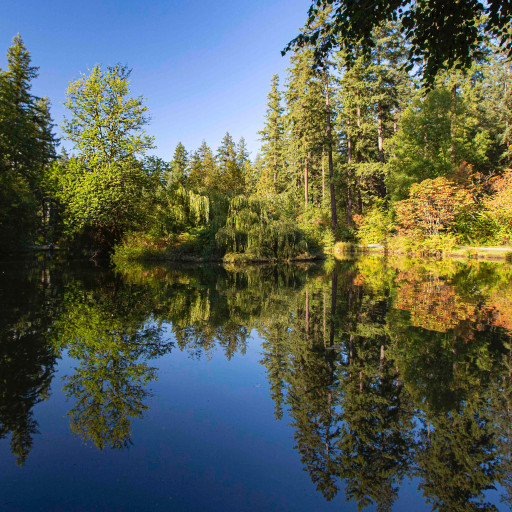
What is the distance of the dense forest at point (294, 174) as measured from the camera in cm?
1967

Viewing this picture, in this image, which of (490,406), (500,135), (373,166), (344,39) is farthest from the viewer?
(500,135)

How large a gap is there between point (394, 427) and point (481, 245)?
1128 inches

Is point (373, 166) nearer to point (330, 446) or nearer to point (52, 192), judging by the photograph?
point (52, 192)

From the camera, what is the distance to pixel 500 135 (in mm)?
34781

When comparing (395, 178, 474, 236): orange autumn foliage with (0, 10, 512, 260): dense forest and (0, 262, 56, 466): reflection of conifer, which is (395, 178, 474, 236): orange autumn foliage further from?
(0, 262, 56, 466): reflection of conifer

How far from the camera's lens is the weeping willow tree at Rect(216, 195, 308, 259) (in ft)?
65.6

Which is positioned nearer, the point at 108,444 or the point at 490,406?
the point at 108,444

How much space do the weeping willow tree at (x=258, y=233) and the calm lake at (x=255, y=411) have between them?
1309 cm

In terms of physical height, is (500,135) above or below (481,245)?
above

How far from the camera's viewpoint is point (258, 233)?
65.9ft

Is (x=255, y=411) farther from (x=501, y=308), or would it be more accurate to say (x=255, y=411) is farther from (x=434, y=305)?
(x=501, y=308)

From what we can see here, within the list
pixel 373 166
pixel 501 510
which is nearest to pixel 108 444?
pixel 501 510

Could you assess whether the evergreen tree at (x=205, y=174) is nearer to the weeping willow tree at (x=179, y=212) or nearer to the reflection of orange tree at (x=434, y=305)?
the weeping willow tree at (x=179, y=212)

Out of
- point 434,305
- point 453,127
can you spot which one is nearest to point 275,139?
point 453,127
